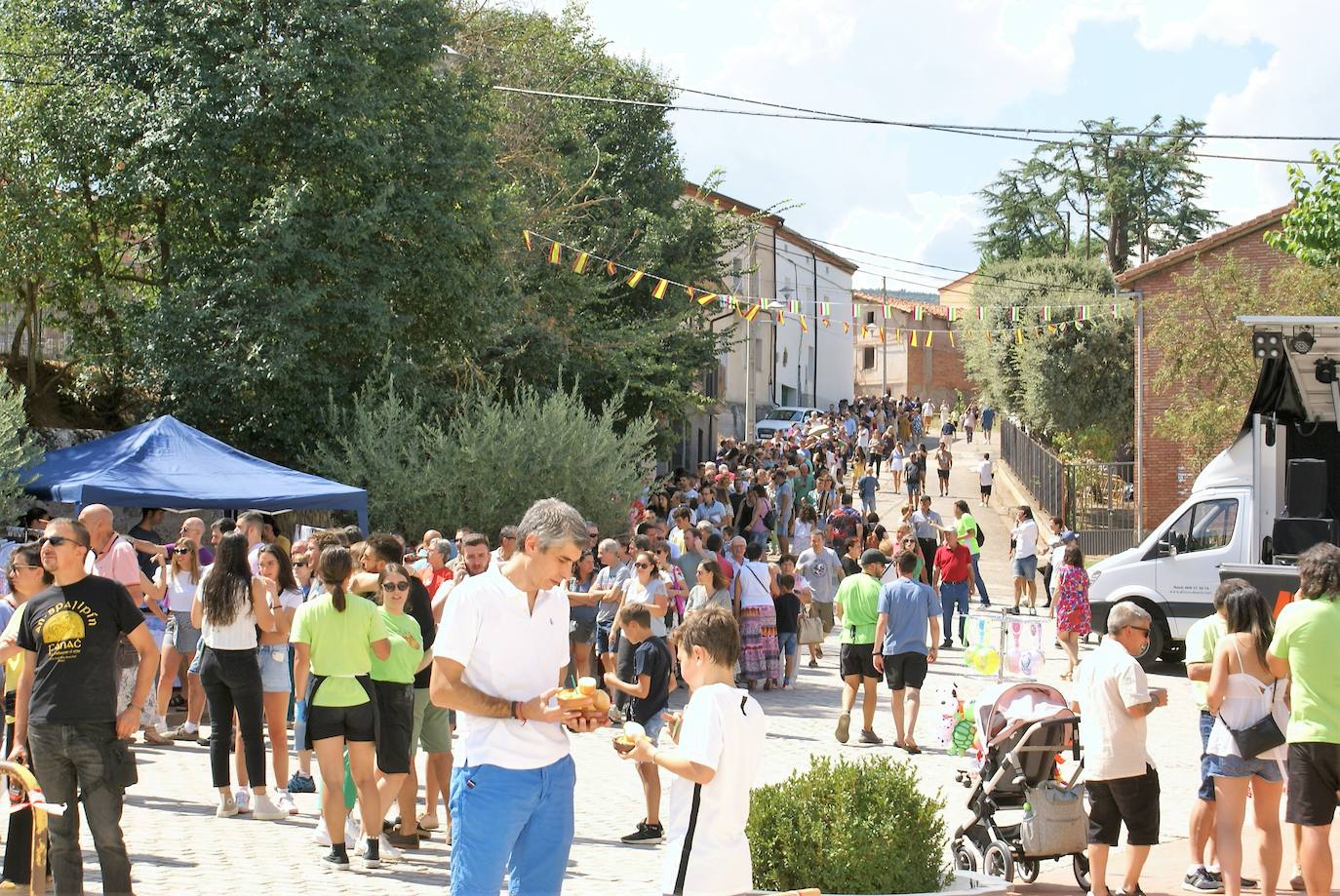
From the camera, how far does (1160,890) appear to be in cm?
778

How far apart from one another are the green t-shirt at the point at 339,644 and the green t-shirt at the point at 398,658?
18 cm

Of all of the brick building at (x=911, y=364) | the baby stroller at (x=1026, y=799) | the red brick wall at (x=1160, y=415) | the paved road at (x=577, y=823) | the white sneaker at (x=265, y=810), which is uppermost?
the brick building at (x=911, y=364)

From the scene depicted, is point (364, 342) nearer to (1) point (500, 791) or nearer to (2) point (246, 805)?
(2) point (246, 805)

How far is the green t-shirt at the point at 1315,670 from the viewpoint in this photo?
21.9 feet

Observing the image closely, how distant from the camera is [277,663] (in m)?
9.52

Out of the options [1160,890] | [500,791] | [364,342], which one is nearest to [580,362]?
Result: [364,342]

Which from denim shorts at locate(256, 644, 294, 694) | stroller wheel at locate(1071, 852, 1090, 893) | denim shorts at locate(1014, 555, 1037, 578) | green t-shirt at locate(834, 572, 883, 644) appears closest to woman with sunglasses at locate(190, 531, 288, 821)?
denim shorts at locate(256, 644, 294, 694)

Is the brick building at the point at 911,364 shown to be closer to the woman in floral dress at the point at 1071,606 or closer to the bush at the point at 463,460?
the bush at the point at 463,460

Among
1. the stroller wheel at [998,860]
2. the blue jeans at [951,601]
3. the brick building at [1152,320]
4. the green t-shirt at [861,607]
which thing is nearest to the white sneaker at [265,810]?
the stroller wheel at [998,860]

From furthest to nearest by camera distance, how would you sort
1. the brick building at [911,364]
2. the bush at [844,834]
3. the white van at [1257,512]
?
1. the brick building at [911,364]
2. the white van at [1257,512]
3. the bush at [844,834]

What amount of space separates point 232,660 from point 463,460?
34.4 feet

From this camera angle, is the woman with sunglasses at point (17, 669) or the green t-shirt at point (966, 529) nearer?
the woman with sunglasses at point (17, 669)

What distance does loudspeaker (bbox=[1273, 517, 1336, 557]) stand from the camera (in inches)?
572

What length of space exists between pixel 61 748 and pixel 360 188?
14879 mm
